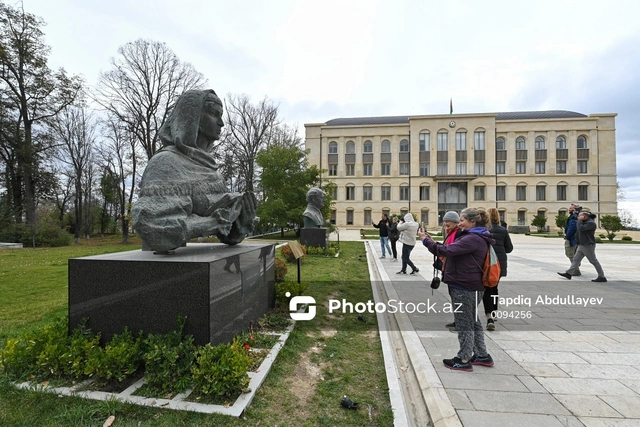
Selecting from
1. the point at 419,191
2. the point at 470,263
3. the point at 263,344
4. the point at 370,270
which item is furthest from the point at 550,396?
the point at 419,191

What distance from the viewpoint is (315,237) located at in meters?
14.9

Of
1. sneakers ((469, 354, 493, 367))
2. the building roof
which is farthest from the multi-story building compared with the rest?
sneakers ((469, 354, 493, 367))

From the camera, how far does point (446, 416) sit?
2770 millimetres

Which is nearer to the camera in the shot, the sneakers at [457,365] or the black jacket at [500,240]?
the sneakers at [457,365]

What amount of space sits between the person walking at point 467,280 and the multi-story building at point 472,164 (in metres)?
44.0

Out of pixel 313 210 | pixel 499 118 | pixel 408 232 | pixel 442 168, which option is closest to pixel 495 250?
pixel 408 232

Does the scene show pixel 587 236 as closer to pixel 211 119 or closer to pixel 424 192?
pixel 211 119

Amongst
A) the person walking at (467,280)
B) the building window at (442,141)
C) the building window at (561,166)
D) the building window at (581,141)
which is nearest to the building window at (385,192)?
the building window at (442,141)

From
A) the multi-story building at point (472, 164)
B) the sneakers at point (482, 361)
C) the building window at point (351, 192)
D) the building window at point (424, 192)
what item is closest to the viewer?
the sneakers at point (482, 361)

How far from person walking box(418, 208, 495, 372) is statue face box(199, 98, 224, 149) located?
145 inches

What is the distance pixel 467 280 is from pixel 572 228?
8.93 meters

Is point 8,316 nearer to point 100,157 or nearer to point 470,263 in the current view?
point 470,263

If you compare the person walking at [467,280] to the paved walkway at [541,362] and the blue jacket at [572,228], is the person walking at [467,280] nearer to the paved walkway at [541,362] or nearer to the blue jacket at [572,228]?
the paved walkway at [541,362]

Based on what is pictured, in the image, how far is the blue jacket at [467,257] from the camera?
3.60 m
